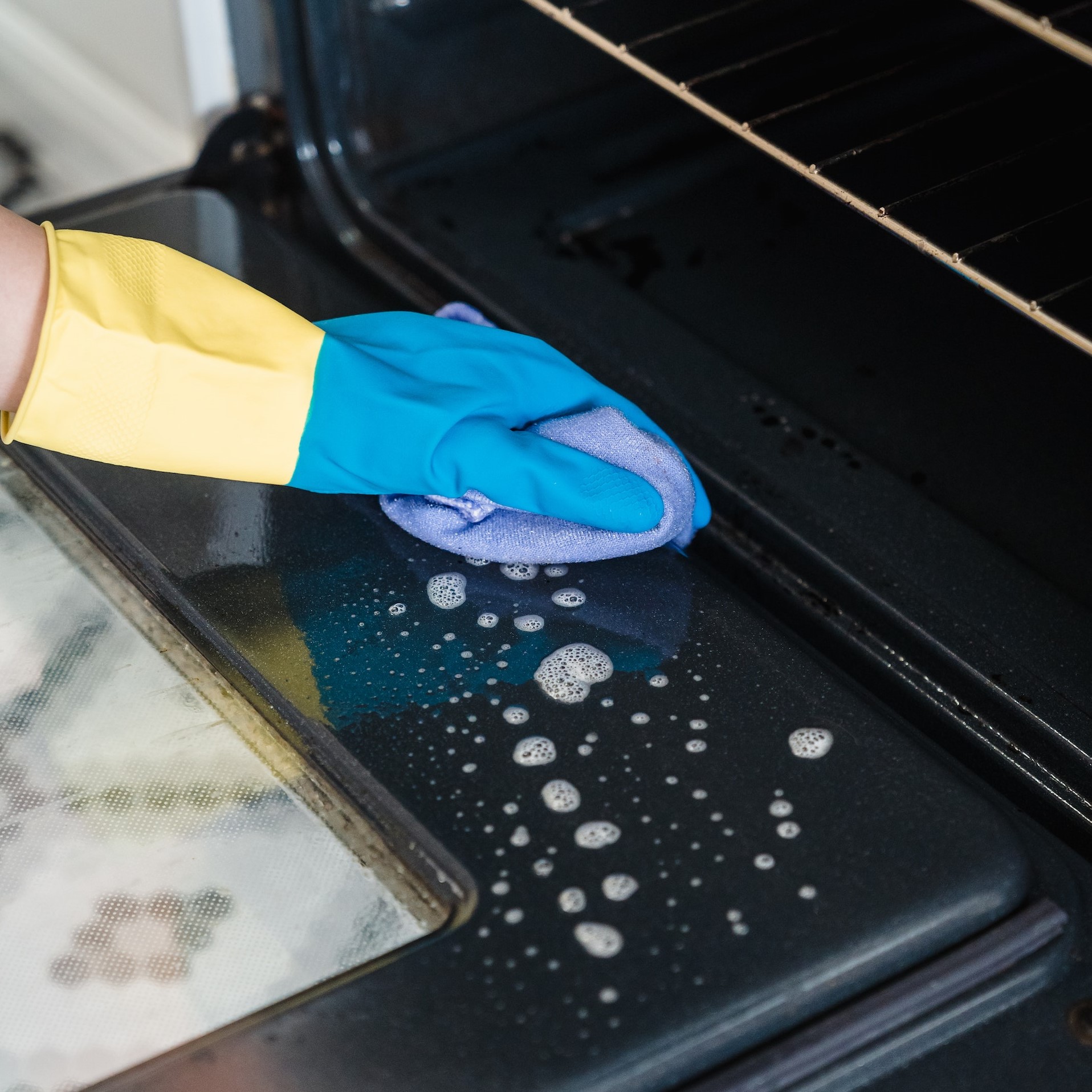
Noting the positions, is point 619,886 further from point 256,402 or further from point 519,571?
point 256,402

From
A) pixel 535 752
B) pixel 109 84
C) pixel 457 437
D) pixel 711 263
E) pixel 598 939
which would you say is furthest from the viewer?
pixel 109 84

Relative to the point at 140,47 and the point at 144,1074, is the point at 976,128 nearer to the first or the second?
the point at 140,47

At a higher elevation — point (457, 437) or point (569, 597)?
point (457, 437)

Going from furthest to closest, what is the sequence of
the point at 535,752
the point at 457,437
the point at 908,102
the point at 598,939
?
the point at 908,102 → the point at 457,437 → the point at 535,752 → the point at 598,939

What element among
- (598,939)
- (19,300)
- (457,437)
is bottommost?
(598,939)

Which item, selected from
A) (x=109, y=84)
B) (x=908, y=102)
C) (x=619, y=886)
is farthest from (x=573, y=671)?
(x=109, y=84)

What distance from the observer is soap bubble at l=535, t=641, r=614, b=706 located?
2.92ft

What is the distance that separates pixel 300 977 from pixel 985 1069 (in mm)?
419

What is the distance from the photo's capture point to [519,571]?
984mm

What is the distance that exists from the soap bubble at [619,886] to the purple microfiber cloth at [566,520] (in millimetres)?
280

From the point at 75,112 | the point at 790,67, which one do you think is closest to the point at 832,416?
the point at 790,67

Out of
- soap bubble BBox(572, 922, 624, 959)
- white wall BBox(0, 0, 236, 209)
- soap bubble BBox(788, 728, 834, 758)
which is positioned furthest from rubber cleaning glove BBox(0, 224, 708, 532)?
white wall BBox(0, 0, 236, 209)

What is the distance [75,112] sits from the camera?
1921 mm

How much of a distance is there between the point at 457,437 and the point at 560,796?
0.30 meters
